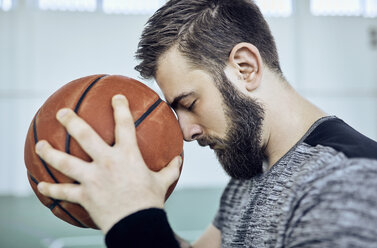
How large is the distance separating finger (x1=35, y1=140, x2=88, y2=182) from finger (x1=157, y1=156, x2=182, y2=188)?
0.17m

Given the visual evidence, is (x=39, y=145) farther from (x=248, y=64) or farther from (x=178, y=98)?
(x=248, y=64)

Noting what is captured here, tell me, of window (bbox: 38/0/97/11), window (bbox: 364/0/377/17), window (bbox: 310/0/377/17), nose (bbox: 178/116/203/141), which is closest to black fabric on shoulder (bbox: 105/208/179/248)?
nose (bbox: 178/116/203/141)

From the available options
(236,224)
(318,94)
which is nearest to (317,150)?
(236,224)

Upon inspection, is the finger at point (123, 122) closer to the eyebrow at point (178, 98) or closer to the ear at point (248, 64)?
the eyebrow at point (178, 98)

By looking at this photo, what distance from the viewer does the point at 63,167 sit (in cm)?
72

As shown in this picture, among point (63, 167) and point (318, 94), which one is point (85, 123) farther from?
point (318, 94)

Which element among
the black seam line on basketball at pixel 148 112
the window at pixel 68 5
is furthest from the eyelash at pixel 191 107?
the window at pixel 68 5

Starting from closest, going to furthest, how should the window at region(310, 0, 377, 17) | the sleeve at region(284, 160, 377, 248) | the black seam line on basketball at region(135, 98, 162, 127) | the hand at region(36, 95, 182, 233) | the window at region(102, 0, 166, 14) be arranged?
the sleeve at region(284, 160, 377, 248) → the hand at region(36, 95, 182, 233) → the black seam line on basketball at region(135, 98, 162, 127) → the window at region(102, 0, 166, 14) → the window at region(310, 0, 377, 17)

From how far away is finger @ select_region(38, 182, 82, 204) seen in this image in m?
0.73

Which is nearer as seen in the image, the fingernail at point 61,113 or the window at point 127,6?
the fingernail at point 61,113

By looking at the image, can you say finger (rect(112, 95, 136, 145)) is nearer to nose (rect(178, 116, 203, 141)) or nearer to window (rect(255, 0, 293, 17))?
nose (rect(178, 116, 203, 141))

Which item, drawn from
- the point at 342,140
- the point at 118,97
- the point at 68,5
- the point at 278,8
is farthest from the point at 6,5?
the point at 342,140

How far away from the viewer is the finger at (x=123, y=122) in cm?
74

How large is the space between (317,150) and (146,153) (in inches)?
14.9
